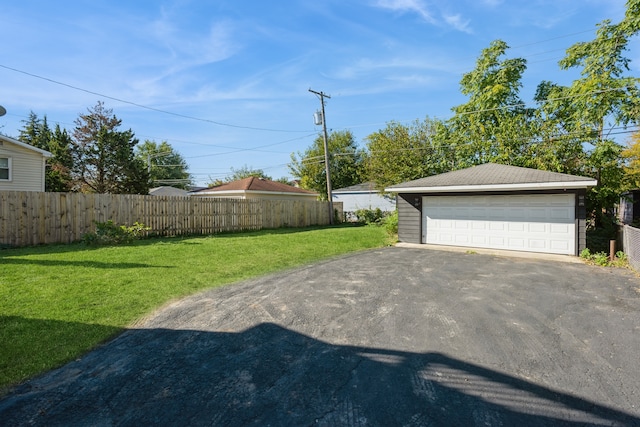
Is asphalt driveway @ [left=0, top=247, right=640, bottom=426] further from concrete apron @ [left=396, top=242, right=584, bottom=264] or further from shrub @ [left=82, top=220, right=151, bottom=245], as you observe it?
shrub @ [left=82, top=220, right=151, bottom=245]

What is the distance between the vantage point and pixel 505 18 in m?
12.4

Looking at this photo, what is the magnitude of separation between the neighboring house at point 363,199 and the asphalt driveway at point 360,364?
71.7ft

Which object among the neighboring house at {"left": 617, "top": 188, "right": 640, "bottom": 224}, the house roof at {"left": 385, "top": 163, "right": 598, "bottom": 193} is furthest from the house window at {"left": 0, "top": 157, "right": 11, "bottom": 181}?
the neighboring house at {"left": 617, "top": 188, "right": 640, "bottom": 224}

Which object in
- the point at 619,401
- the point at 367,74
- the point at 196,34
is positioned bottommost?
the point at 619,401

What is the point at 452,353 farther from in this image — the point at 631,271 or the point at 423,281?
the point at 631,271

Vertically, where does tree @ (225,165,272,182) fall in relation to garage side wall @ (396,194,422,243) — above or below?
above

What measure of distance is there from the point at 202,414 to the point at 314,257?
22.8 feet

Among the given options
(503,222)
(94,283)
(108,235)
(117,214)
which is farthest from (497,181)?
(117,214)

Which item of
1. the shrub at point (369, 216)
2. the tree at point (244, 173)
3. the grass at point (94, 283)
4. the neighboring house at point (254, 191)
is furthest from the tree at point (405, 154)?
the tree at point (244, 173)

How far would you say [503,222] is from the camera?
36.2ft

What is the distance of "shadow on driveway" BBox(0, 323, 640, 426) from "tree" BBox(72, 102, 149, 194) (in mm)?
23579

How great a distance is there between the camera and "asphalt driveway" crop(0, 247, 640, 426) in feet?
8.03

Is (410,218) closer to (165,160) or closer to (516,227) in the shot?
(516,227)

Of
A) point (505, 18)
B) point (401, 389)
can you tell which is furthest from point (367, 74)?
point (401, 389)
